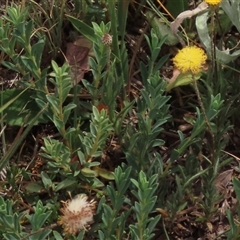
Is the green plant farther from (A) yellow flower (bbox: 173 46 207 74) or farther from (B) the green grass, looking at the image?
(A) yellow flower (bbox: 173 46 207 74)

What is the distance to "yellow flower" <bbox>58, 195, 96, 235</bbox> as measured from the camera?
4.27 ft

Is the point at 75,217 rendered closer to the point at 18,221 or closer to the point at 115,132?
the point at 18,221

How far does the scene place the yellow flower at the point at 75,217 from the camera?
1.30 m

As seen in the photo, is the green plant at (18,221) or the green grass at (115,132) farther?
the green grass at (115,132)

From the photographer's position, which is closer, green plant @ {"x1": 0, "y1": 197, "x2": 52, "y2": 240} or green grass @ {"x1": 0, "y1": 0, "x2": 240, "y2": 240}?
green plant @ {"x1": 0, "y1": 197, "x2": 52, "y2": 240}

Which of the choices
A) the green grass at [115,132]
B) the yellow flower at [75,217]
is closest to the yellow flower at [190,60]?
the green grass at [115,132]

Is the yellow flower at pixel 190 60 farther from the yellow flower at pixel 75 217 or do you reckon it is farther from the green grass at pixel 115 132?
the yellow flower at pixel 75 217

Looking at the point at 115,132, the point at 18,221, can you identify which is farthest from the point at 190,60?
the point at 18,221

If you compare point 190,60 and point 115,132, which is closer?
point 190,60

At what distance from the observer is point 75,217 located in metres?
1.31

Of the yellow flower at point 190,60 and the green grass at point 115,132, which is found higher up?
the yellow flower at point 190,60

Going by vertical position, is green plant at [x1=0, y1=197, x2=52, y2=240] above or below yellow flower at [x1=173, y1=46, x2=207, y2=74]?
below

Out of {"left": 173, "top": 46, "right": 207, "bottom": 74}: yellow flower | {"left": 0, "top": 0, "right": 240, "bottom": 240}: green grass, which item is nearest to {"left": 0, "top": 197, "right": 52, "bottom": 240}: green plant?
{"left": 0, "top": 0, "right": 240, "bottom": 240}: green grass

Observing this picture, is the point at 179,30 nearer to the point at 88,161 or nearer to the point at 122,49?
the point at 122,49
